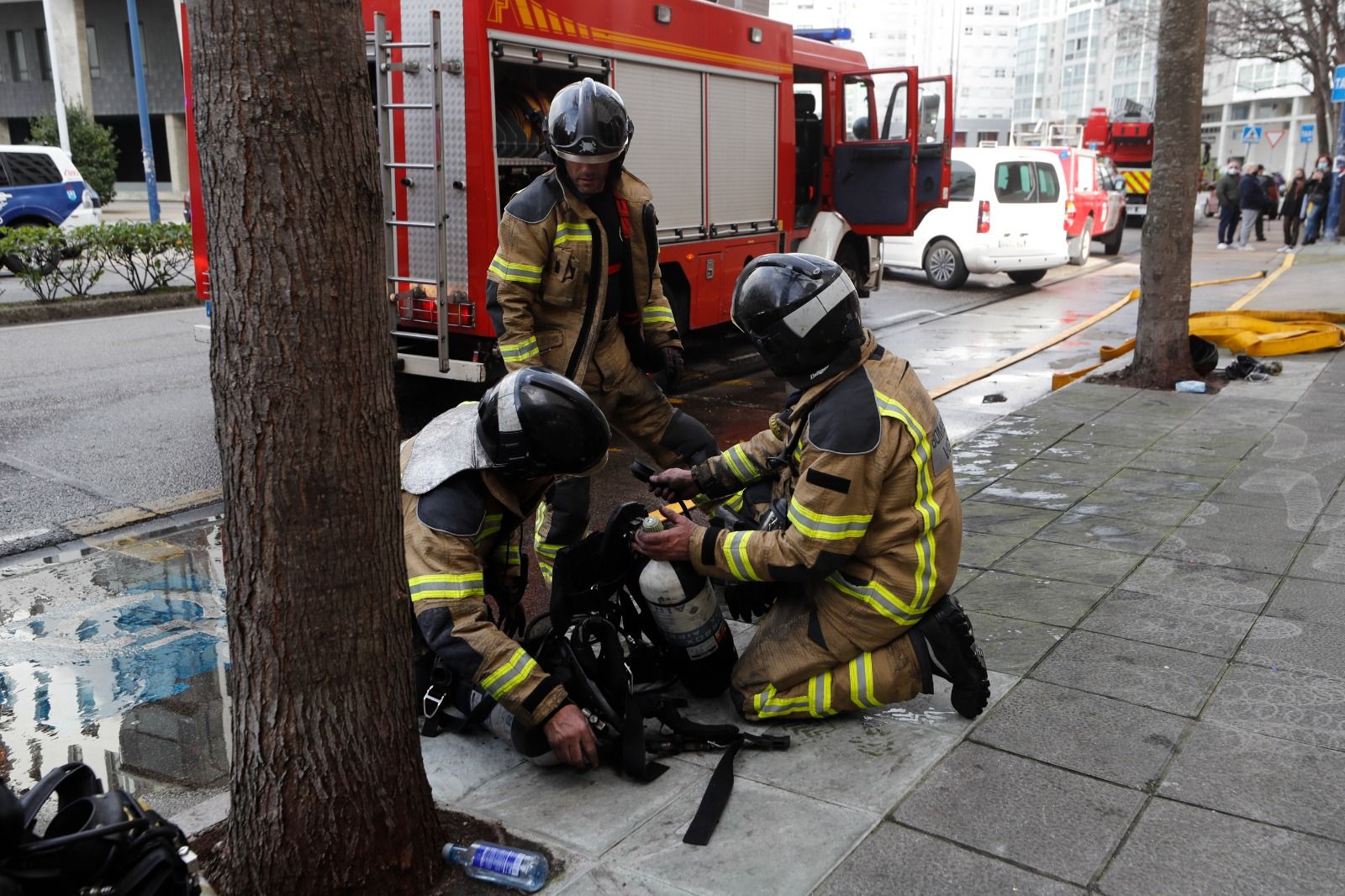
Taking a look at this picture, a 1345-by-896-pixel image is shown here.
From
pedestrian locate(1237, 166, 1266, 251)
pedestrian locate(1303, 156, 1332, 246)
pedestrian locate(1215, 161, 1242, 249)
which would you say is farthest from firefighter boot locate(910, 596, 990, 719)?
pedestrian locate(1215, 161, 1242, 249)

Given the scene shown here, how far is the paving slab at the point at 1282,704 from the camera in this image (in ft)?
10.5

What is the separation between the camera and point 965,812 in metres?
2.80

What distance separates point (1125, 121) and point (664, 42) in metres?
29.3

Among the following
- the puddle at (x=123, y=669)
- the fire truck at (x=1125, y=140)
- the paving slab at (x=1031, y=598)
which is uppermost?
the fire truck at (x=1125, y=140)

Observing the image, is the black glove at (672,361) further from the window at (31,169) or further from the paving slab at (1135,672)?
the window at (31,169)

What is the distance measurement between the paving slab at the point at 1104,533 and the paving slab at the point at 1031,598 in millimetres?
549

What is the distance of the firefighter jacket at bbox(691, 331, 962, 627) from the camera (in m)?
3.16

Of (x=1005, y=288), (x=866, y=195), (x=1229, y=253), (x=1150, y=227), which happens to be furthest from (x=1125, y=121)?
(x=1150, y=227)

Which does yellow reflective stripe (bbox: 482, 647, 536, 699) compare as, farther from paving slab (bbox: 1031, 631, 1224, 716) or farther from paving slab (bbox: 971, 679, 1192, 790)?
paving slab (bbox: 1031, 631, 1224, 716)

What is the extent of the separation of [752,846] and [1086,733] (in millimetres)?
1092

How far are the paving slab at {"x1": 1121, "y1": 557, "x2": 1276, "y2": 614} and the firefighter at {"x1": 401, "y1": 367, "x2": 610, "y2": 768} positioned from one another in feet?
7.81

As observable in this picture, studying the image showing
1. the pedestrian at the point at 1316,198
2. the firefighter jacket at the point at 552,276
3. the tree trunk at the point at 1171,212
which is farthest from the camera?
the pedestrian at the point at 1316,198

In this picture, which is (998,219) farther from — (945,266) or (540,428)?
(540,428)

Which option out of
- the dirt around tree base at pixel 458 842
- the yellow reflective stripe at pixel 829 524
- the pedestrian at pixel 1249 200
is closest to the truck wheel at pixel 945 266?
the pedestrian at pixel 1249 200
